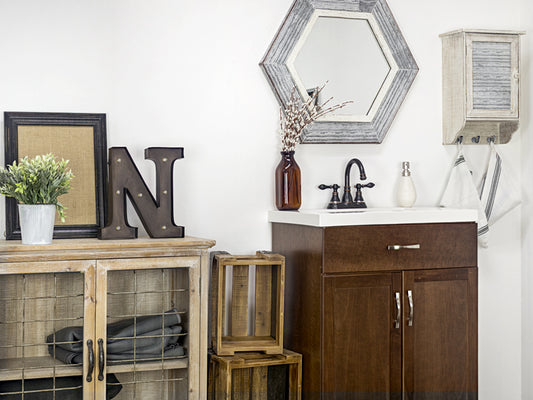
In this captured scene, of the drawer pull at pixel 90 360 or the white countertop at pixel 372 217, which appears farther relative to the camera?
the white countertop at pixel 372 217

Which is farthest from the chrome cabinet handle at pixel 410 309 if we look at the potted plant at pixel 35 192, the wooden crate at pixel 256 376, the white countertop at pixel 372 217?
the potted plant at pixel 35 192

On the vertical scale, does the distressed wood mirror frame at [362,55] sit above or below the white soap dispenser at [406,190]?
above

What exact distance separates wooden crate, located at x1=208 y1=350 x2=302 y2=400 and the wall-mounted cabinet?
134 centimetres

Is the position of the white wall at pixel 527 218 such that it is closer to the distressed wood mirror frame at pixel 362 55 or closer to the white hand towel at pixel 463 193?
the white hand towel at pixel 463 193

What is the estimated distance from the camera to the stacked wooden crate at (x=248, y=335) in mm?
2746

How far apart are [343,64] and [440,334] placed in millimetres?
1231

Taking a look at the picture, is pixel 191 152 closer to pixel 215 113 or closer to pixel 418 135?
pixel 215 113

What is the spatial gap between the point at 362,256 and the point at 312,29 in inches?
40.6

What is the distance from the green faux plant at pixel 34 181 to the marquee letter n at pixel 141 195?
215mm

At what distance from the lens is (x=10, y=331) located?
8.22ft

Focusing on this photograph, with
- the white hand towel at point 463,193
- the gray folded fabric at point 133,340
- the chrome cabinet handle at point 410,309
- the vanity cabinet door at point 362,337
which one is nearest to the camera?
the gray folded fabric at point 133,340

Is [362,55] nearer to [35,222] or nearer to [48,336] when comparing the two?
[35,222]

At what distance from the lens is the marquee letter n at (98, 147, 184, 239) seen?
261 centimetres

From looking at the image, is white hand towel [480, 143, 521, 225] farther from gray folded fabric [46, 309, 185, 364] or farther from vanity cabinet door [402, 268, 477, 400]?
gray folded fabric [46, 309, 185, 364]
